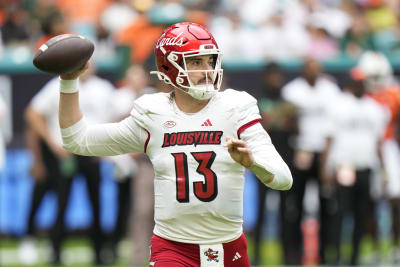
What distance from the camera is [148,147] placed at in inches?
183

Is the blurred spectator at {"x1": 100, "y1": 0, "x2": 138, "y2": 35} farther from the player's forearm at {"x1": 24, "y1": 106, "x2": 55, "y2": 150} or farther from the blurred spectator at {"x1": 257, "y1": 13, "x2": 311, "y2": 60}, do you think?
the player's forearm at {"x1": 24, "y1": 106, "x2": 55, "y2": 150}

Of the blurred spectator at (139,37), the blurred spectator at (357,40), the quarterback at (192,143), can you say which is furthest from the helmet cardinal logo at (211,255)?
the blurred spectator at (357,40)

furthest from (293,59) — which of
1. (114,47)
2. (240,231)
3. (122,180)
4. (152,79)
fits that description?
(240,231)

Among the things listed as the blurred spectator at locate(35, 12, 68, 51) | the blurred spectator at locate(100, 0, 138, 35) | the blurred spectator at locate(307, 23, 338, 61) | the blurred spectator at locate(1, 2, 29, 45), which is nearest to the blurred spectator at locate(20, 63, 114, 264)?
the blurred spectator at locate(35, 12, 68, 51)

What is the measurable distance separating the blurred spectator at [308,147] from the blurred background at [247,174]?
13mm

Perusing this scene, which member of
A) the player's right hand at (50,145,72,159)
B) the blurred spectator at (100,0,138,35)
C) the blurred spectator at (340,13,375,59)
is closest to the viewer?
the player's right hand at (50,145,72,159)

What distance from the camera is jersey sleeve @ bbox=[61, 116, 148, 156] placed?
4672mm

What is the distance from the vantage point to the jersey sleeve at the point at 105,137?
184 inches

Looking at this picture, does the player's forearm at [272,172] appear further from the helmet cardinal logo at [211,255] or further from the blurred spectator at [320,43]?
the blurred spectator at [320,43]

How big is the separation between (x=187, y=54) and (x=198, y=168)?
1.84 feet

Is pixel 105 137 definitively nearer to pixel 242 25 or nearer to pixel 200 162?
pixel 200 162

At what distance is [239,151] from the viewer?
4.16 m

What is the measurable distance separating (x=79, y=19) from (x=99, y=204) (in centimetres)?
407

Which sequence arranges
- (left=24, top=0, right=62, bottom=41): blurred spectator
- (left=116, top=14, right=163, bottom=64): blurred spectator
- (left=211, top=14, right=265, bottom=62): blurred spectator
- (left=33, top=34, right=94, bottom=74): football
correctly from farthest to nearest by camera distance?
(left=211, top=14, right=265, bottom=62): blurred spectator < (left=24, top=0, right=62, bottom=41): blurred spectator < (left=116, top=14, right=163, bottom=64): blurred spectator < (left=33, top=34, right=94, bottom=74): football
